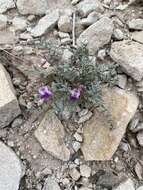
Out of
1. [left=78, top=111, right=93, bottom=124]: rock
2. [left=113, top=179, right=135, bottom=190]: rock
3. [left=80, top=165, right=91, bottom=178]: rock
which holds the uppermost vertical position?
[left=78, top=111, right=93, bottom=124]: rock

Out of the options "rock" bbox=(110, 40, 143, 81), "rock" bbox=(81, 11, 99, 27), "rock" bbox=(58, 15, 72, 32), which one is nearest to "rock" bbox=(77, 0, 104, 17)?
"rock" bbox=(81, 11, 99, 27)

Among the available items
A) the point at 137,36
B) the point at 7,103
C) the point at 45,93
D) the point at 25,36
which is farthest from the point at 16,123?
the point at 137,36

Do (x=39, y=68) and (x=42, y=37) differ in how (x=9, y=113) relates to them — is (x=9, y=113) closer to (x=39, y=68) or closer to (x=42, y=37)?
(x=39, y=68)

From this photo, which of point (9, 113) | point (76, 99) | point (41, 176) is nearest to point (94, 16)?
point (76, 99)

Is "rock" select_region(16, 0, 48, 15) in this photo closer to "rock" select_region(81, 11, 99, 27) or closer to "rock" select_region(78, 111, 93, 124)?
"rock" select_region(81, 11, 99, 27)

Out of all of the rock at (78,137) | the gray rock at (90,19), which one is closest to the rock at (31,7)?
the gray rock at (90,19)

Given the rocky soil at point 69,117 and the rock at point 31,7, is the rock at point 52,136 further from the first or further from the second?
the rock at point 31,7
